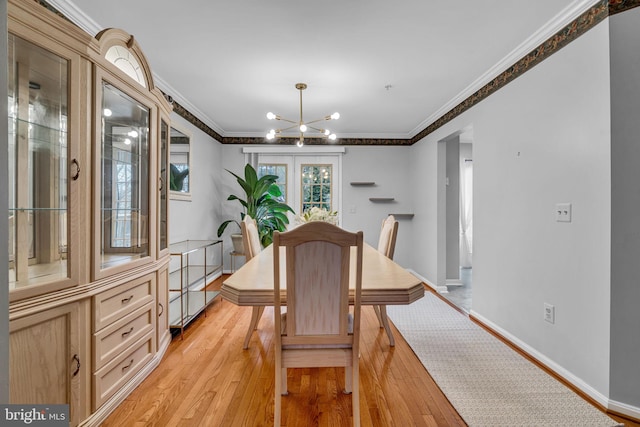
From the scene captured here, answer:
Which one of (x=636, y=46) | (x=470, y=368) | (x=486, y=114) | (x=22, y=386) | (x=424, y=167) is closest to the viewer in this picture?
(x=22, y=386)

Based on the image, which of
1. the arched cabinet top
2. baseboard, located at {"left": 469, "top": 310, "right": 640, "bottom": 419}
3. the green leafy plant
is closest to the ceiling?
the arched cabinet top

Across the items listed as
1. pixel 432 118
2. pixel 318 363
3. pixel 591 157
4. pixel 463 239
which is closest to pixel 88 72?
pixel 318 363

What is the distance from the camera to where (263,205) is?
4691 millimetres

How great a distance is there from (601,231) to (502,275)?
1.06 meters

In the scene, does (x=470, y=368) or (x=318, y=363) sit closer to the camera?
(x=318, y=363)

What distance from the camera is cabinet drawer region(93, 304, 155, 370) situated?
1.59 meters

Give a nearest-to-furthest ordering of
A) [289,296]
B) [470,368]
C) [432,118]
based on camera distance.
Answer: [289,296]
[470,368]
[432,118]

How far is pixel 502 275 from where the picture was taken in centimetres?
269

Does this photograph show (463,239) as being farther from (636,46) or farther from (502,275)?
(636,46)

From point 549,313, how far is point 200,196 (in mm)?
4067

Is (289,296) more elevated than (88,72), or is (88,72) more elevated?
(88,72)

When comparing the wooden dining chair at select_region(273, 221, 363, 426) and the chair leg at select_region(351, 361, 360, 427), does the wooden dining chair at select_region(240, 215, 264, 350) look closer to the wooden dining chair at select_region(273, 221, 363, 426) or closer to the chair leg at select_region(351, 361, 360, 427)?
the wooden dining chair at select_region(273, 221, 363, 426)

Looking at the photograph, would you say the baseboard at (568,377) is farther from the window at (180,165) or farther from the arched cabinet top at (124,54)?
the window at (180,165)

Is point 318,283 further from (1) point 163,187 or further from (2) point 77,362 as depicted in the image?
(1) point 163,187
